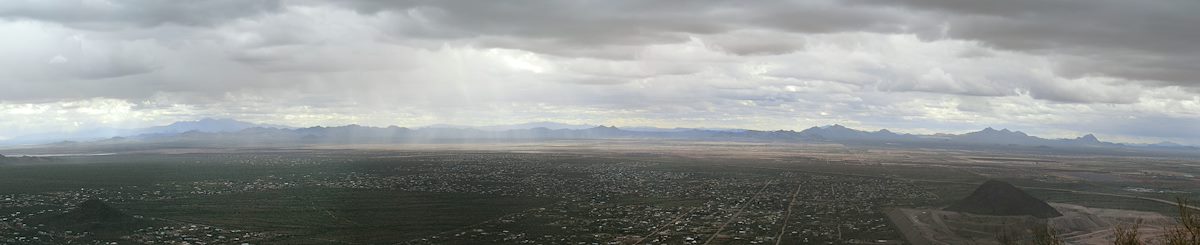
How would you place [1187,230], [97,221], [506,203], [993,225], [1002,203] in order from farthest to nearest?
1. [506,203]
2. [1002,203]
3. [993,225]
4. [97,221]
5. [1187,230]

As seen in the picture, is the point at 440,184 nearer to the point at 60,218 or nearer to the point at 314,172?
the point at 314,172

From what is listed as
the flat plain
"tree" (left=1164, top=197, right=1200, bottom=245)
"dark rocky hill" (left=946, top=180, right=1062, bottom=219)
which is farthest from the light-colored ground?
"tree" (left=1164, top=197, right=1200, bottom=245)

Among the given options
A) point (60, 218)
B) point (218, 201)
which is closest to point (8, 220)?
point (60, 218)

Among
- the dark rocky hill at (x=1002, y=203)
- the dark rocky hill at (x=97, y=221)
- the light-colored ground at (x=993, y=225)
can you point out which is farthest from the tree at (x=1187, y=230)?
the dark rocky hill at (x=97, y=221)

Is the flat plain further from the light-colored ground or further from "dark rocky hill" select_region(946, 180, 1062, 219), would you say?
"dark rocky hill" select_region(946, 180, 1062, 219)

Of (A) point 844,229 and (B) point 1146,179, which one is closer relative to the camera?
(A) point 844,229

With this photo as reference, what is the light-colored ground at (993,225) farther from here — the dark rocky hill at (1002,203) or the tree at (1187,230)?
the tree at (1187,230)

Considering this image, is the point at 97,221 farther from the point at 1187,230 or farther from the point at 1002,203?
the point at 1002,203

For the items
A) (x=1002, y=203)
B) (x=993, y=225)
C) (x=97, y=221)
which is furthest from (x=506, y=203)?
(x=1002, y=203)
